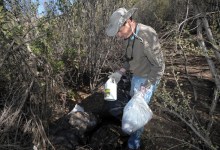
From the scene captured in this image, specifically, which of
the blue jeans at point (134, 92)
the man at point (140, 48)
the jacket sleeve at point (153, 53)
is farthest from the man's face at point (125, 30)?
the blue jeans at point (134, 92)

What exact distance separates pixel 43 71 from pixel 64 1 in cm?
200

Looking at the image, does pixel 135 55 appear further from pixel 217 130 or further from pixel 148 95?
pixel 217 130

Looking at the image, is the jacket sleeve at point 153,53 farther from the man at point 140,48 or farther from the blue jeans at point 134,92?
the blue jeans at point 134,92

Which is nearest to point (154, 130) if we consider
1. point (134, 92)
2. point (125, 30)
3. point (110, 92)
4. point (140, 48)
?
→ point (134, 92)

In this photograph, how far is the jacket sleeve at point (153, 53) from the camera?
9.43ft

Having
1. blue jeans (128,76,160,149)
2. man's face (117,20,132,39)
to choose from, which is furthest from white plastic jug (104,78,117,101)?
man's face (117,20,132,39)

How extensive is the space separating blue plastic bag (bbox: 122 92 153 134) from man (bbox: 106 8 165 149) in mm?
144

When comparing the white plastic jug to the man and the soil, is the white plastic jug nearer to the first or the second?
the man

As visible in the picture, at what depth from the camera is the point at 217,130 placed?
400 centimetres

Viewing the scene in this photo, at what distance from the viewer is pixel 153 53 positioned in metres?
2.87

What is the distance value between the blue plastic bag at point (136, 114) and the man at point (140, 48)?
144mm

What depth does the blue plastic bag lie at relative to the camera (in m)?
2.96

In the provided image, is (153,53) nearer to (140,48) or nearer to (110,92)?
(140,48)

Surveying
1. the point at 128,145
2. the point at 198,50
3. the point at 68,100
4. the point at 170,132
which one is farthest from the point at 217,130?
the point at 68,100
